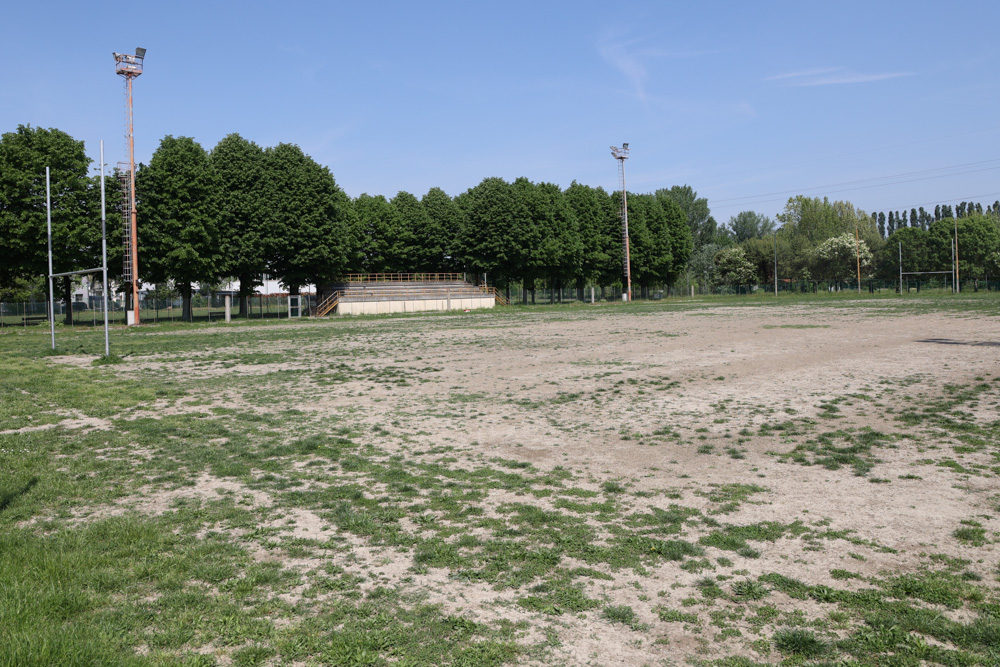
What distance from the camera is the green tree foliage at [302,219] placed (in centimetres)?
6369

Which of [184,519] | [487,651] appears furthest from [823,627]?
[184,519]

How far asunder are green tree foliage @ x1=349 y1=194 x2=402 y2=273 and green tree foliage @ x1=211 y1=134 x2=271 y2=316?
21961 mm

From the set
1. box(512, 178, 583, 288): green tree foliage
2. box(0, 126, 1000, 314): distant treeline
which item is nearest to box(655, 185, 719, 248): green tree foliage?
box(0, 126, 1000, 314): distant treeline

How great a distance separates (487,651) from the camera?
4.78 meters

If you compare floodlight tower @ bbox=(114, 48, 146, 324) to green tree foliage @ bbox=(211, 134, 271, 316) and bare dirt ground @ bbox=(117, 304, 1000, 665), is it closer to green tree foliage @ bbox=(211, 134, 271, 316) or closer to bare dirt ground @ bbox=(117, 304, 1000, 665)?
green tree foliage @ bbox=(211, 134, 271, 316)

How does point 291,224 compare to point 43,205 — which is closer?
point 43,205

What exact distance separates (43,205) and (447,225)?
49103 mm

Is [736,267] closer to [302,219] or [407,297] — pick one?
[407,297]

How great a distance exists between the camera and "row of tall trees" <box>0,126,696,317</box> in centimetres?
5191

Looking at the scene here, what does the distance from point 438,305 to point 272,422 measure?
6471cm

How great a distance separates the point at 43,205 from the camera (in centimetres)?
5119

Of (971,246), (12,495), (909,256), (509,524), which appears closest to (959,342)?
(509,524)

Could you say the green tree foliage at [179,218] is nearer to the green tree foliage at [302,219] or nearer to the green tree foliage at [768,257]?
the green tree foliage at [302,219]

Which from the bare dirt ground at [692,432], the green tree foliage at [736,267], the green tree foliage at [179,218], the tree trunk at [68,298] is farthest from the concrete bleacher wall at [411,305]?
the green tree foliage at [736,267]
